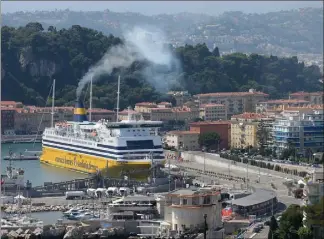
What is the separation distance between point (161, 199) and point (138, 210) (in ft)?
0.90

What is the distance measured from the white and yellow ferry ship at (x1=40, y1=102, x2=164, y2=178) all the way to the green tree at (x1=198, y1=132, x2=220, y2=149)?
12.2 ft

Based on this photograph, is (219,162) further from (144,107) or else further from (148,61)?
(148,61)

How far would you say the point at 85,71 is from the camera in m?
35.5

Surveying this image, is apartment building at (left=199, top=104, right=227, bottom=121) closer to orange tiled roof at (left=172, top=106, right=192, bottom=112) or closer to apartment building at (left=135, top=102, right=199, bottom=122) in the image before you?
apartment building at (left=135, top=102, right=199, bottom=122)

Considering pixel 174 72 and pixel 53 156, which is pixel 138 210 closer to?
pixel 53 156

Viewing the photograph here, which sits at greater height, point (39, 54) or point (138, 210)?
point (39, 54)

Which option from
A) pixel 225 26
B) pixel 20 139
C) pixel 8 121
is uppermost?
pixel 225 26

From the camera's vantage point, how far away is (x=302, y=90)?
41.5 metres

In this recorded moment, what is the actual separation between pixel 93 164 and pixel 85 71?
14887 millimetres

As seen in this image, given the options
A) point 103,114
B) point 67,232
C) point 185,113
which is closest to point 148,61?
point 185,113

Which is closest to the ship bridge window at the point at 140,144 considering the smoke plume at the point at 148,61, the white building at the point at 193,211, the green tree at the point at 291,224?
the white building at the point at 193,211

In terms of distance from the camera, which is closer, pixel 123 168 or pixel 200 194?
pixel 200 194

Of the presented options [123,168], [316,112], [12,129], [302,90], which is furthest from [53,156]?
[302,90]

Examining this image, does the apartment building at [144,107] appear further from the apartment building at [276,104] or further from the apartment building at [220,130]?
the apartment building at [220,130]
